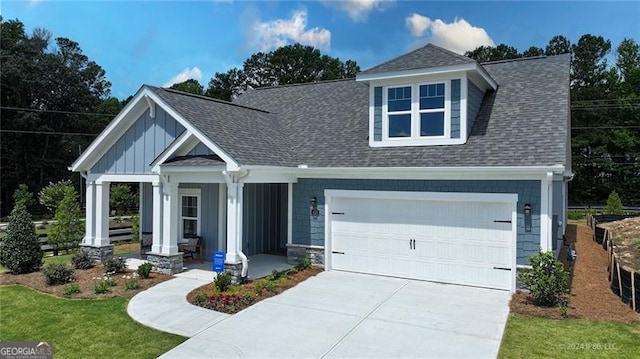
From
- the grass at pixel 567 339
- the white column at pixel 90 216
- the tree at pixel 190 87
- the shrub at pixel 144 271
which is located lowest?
the grass at pixel 567 339

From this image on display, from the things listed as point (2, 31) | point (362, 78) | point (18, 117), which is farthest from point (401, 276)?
point (2, 31)

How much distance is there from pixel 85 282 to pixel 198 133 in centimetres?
492

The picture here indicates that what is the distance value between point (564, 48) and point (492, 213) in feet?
146

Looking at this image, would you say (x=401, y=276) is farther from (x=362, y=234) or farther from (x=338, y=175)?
(x=338, y=175)

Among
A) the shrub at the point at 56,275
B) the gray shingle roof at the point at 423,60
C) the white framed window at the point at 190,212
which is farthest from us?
the white framed window at the point at 190,212

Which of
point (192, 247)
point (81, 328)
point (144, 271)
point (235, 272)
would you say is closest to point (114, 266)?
point (144, 271)

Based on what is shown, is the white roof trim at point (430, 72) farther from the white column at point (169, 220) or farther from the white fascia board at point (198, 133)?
the white column at point (169, 220)

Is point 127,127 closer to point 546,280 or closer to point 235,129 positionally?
point 235,129

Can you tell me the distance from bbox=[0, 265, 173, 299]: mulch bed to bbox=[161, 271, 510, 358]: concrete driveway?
11.8ft

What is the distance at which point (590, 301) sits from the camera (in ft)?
31.4

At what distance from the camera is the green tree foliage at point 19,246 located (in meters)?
12.4

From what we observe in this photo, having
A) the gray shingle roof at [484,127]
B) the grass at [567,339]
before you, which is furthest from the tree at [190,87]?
the grass at [567,339]

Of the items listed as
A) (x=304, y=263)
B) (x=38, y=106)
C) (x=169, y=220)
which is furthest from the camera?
(x=38, y=106)

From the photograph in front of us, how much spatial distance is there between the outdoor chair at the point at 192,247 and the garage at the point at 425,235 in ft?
14.4
